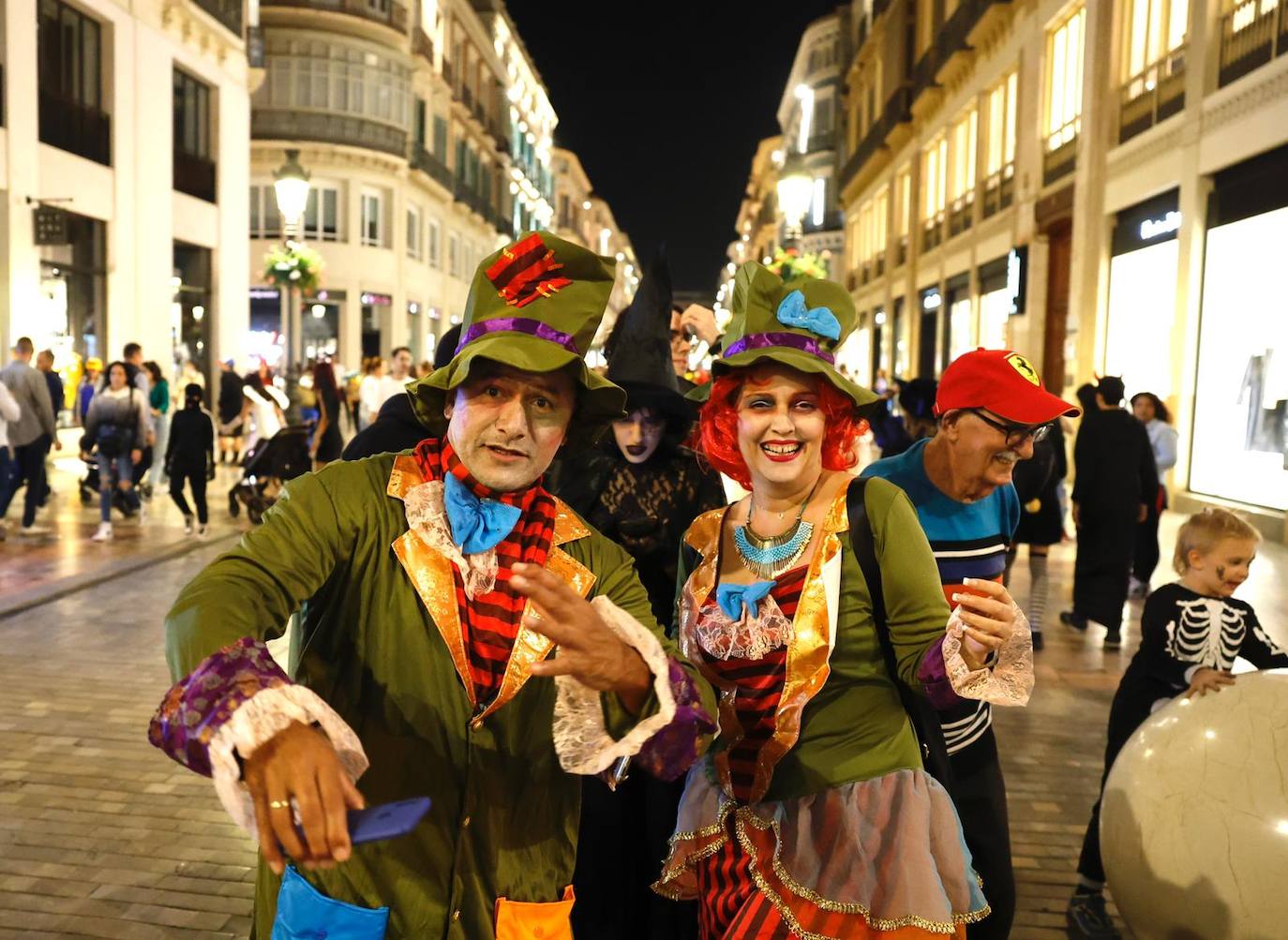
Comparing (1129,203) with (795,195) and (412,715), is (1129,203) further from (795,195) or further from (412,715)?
(412,715)

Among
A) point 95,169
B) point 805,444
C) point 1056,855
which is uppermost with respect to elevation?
point 95,169

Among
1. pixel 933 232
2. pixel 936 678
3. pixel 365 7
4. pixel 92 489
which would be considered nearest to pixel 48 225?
pixel 92 489

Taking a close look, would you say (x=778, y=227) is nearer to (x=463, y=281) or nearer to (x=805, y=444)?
(x=463, y=281)

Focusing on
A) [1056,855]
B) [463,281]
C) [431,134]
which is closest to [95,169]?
[1056,855]

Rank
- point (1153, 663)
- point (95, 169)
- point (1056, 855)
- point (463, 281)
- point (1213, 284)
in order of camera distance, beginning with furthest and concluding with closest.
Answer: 1. point (463, 281)
2. point (95, 169)
3. point (1213, 284)
4. point (1056, 855)
5. point (1153, 663)

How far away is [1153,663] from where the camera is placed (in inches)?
157

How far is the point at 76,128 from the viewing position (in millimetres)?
20375

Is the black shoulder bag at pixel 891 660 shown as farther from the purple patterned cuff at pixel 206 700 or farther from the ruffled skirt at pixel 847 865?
the purple patterned cuff at pixel 206 700

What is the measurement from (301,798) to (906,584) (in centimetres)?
152

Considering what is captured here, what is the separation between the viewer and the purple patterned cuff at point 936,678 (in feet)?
7.63

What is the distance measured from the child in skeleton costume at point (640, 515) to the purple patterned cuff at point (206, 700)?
5.40 feet

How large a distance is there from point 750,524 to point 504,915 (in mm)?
1114

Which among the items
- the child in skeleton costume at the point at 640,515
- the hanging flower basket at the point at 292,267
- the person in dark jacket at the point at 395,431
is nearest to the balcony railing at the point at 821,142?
the hanging flower basket at the point at 292,267

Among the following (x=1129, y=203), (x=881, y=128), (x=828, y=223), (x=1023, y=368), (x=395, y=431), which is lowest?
(x=395, y=431)
